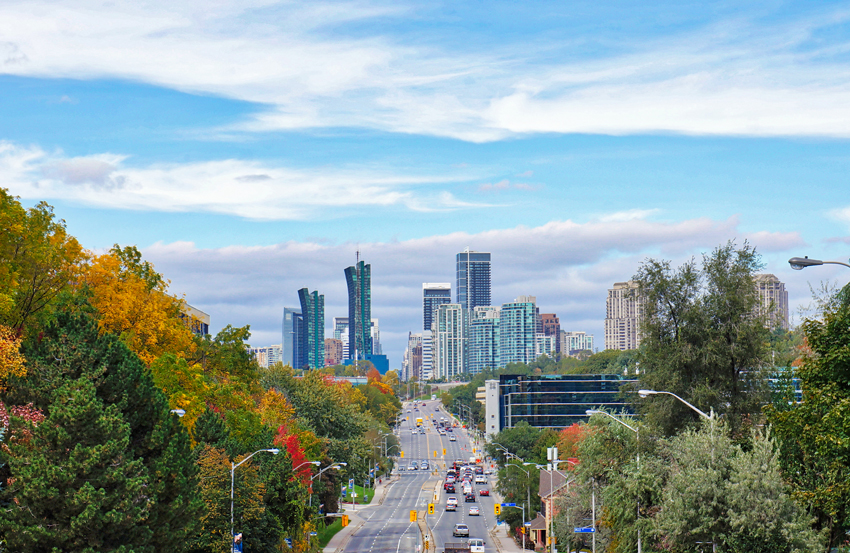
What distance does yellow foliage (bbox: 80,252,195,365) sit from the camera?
5206cm

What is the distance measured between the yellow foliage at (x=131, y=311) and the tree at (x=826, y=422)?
34.2 m

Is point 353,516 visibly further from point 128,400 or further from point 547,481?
point 128,400

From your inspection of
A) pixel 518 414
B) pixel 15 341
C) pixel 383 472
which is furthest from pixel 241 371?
pixel 518 414

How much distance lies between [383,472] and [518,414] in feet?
131

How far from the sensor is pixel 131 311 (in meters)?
52.6

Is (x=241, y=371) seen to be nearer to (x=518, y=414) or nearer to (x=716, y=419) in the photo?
(x=716, y=419)

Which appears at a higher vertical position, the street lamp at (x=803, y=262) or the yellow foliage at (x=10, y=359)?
the street lamp at (x=803, y=262)

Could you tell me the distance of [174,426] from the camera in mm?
40062

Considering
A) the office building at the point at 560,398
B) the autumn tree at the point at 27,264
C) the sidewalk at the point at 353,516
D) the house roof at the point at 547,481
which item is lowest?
the sidewalk at the point at 353,516

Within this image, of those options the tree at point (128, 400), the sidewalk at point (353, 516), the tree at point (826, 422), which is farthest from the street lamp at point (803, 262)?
the sidewalk at point (353, 516)

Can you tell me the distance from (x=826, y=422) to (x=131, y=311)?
38.2 meters

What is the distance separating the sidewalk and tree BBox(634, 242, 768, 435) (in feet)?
134

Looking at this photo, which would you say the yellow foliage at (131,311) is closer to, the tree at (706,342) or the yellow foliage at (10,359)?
the yellow foliage at (10,359)

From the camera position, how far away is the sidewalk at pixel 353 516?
82.7 m
